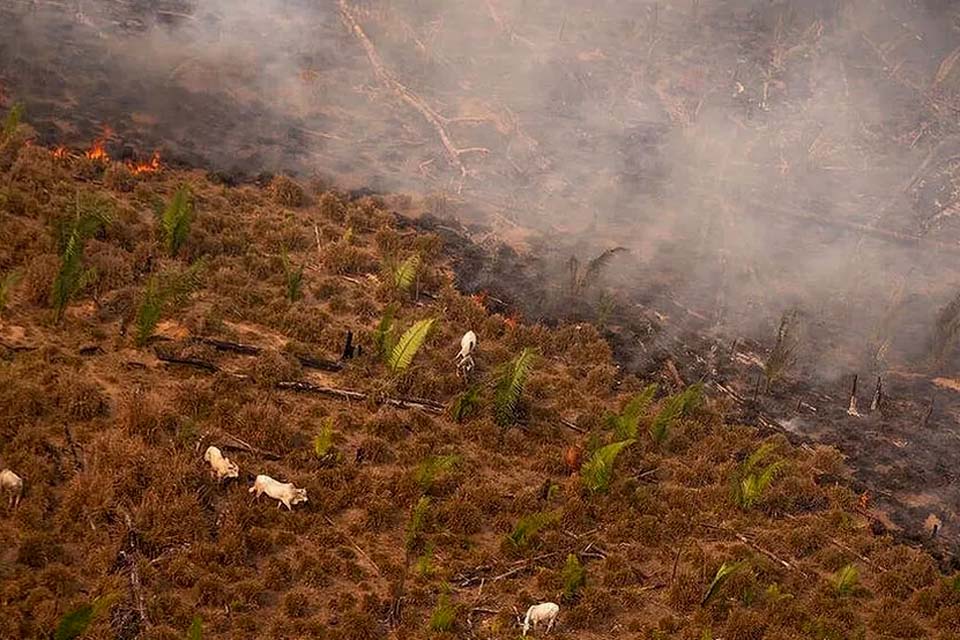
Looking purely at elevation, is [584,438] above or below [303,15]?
below

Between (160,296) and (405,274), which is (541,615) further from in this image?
(405,274)

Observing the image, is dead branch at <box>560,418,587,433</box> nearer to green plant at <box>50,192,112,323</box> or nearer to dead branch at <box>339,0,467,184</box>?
green plant at <box>50,192,112,323</box>

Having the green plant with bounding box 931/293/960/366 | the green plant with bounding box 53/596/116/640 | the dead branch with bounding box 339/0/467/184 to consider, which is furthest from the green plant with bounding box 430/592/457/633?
the dead branch with bounding box 339/0/467/184

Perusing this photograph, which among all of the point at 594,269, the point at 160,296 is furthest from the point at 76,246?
the point at 594,269

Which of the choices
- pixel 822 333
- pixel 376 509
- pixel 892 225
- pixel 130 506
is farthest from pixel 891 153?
pixel 130 506

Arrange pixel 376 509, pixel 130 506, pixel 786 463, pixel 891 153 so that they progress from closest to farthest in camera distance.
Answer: pixel 130 506
pixel 376 509
pixel 786 463
pixel 891 153

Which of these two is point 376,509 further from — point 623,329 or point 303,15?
point 303,15

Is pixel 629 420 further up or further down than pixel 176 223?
further down
